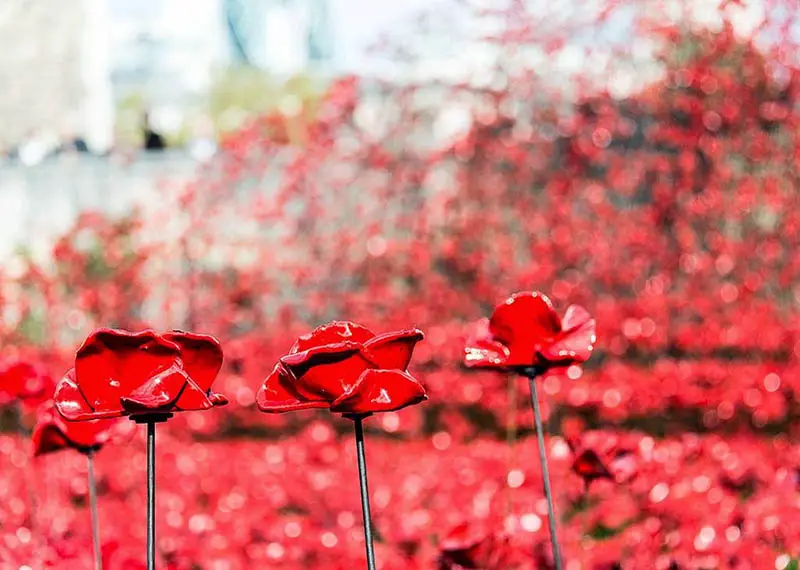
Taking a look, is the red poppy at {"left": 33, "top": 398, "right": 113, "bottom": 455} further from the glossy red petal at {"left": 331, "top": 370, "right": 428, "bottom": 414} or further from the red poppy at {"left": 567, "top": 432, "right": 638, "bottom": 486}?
the red poppy at {"left": 567, "top": 432, "right": 638, "bottom": 486}

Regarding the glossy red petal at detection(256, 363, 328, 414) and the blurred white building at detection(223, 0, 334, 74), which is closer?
the glossy red petal at detection(256, 363, 328, 414)

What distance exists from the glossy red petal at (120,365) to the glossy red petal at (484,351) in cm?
37

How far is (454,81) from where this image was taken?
644 cm

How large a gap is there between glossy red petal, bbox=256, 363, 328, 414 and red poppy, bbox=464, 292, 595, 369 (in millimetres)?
278

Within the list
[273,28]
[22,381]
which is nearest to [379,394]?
[22,381]


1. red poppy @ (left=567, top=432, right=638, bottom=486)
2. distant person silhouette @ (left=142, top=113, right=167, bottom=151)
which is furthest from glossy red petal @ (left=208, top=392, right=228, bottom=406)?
distant person silhouette @ (left=142, top=113, right=167, bottom=151)

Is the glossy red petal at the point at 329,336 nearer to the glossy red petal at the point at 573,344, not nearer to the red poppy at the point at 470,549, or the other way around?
the glossy red petal at the point at 573,344

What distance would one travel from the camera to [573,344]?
1282 millimetres

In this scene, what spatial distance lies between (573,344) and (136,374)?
0.51 metres

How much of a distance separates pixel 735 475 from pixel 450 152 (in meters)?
4.17

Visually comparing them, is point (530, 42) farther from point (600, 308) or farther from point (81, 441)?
point (81, 441)

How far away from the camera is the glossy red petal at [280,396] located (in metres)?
1.04

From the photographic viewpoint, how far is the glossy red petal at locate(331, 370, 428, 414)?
1020 millimetres

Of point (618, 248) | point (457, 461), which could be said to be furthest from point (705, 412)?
point (618, 248)
